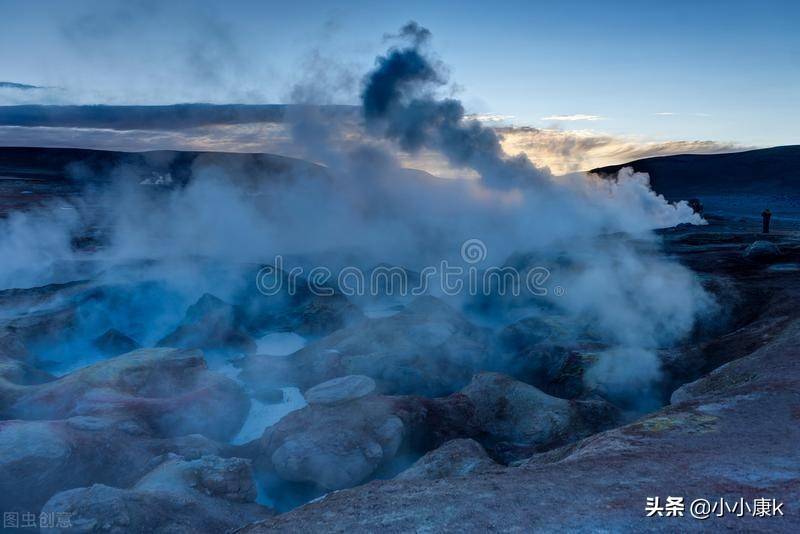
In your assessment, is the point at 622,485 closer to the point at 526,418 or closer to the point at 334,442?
the point at 526,418

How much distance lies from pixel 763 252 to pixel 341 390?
13.6 meters

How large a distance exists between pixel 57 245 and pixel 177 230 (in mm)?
4775

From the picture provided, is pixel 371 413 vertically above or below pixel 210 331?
below

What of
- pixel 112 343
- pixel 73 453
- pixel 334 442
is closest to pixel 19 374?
pixel 112 343

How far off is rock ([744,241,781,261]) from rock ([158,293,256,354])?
50.2ft

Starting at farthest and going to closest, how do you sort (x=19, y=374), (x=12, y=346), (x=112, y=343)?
(x=112, y=343) → (x=12, y=346) → (x=19, y=374)

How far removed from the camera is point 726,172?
59562 millimetres

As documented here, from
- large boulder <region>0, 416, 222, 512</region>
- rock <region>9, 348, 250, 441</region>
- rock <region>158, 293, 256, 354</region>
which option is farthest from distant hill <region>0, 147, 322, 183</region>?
large boulder <region>0, 416, 222, 512</region>

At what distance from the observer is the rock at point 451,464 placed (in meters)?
6.88

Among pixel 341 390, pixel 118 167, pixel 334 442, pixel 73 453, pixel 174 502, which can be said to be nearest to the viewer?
pixel 174 502

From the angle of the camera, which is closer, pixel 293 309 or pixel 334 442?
pixel 334 442

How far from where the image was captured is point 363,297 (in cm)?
1947

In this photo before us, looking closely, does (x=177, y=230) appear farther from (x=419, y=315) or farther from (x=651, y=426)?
(x=651, y=426)

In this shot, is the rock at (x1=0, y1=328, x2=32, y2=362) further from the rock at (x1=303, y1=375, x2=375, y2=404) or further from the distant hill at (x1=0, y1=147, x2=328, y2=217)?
the distant hill at (x1=0, y1=147, x2=328, y2=217)
